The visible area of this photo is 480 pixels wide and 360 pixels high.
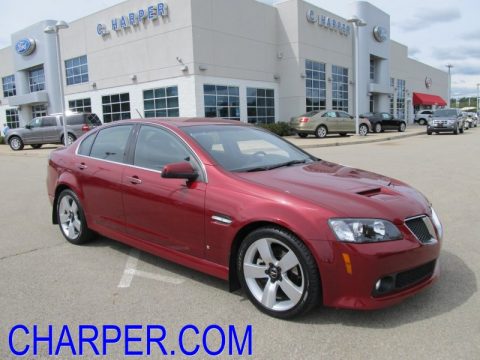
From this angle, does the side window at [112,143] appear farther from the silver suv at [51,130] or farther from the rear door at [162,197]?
the silver suv at [51,130]

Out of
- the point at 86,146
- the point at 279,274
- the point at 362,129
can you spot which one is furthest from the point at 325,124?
the point at 279,274

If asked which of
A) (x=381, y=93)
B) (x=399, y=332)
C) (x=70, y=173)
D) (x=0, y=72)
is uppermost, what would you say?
(x=0, y=72)

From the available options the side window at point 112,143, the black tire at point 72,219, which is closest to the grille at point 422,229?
the side window at point 112,143

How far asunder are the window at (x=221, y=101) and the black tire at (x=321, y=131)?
6041 mm

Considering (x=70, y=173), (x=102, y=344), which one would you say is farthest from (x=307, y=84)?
(x=102, y=344)

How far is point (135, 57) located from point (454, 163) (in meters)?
22.3

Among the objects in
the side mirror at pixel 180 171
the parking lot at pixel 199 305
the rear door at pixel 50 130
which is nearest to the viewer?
the parking lot at pixel 199 305

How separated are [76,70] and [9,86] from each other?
14808 mm

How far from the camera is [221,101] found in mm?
28391

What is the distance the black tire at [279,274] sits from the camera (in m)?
3.24

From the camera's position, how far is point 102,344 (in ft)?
10.3

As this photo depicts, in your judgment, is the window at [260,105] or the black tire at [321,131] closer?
the black tire at [321,131]

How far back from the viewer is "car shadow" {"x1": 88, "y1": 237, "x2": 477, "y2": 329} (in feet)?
11.0

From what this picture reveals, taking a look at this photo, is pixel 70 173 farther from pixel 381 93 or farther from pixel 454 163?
pixel 381 93
